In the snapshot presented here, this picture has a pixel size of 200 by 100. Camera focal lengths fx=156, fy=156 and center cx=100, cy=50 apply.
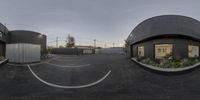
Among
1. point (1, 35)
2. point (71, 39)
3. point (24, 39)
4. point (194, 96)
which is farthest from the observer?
point (71, 39)

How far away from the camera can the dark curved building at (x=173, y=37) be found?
20031 millimetres

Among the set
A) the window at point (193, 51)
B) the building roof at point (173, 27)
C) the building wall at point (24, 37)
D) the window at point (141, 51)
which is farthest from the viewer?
the building wall at point (24, 37)

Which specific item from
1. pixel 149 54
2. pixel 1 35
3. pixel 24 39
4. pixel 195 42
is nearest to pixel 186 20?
pixel 195 42

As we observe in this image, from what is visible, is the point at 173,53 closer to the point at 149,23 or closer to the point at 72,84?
the point at 149,23

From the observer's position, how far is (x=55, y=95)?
8.98m

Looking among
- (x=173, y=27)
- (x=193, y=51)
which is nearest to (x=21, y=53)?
(x=173, y=27)

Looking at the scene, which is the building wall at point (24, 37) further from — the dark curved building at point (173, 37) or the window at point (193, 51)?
the window at point (193, 51)

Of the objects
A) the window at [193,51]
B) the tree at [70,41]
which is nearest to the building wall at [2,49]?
the window at [193,51]

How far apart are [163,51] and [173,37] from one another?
218cm

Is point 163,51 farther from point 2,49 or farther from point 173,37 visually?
point 2,49

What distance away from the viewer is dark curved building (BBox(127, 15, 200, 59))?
20.0 metres

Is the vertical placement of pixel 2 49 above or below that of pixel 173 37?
below

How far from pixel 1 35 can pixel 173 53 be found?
25.6 meters

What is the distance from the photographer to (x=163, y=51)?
2081 cm
